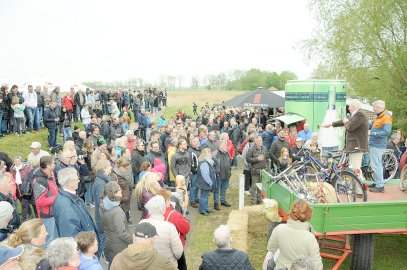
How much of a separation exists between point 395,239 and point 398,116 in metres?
11.3

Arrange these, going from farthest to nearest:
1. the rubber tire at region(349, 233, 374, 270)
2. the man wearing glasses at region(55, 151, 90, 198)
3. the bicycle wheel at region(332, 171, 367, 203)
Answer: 1. the man wearing glasses at region(55, 151, 90, 198)
2. the bicycle wheel at region(332, 171, 367, 203)
3. the rubber tire at region(349, 233, 374, 270)

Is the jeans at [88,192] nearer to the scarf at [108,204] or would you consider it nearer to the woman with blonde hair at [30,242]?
the scarf at [108,204]

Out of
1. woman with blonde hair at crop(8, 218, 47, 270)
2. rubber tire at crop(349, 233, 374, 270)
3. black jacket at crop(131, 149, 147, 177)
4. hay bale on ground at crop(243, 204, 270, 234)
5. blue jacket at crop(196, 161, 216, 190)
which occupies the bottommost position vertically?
hay bale on ground at crop(243, 204, 270, 234)

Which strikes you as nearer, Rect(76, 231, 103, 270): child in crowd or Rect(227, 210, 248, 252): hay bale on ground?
Rect(76, 231, 103, 270): child in crowd

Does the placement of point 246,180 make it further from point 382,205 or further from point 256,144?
point 382,205

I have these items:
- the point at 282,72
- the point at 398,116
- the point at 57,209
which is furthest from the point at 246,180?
the point at 282,72

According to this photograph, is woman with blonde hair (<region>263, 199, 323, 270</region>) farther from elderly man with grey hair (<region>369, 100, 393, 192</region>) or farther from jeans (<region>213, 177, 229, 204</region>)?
jeans (<region>213, 177, 229, 204</region>)

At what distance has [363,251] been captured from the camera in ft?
20.0

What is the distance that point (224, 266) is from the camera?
396 centimetres

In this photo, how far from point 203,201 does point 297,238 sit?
18.6 feet

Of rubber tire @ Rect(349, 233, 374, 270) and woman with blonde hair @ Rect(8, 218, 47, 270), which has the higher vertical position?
woman with blonde hair @ Rect(8, 218, 47, 270)

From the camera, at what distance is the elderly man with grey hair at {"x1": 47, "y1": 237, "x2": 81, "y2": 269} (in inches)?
136

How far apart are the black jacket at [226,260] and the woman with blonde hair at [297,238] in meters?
0.46

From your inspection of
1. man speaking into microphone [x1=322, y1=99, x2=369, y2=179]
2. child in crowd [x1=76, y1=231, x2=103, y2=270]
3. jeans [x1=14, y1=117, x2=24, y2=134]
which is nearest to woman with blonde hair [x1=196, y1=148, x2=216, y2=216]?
man speaking into microphone [x1=322, y1=99, x2=369, y2=179]
